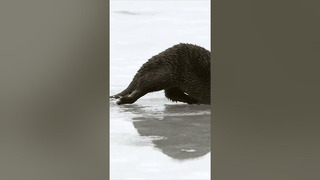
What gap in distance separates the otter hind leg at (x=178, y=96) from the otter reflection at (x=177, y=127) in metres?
0.08

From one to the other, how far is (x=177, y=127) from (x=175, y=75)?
0.76m

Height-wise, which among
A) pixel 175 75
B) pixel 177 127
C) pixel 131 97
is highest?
pixel 175 75

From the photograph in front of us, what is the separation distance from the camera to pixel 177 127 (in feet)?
7.72

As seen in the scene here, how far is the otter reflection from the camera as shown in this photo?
188cm

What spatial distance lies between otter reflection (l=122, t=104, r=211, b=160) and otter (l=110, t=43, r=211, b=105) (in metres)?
0.11

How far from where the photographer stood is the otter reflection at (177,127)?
1876 millimetres

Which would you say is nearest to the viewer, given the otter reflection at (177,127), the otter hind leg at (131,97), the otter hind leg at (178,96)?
the otter reflection at (177,127)
